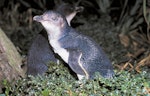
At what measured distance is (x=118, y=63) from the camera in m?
5.20

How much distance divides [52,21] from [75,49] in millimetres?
308

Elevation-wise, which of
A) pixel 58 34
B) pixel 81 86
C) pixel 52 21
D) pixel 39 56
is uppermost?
pixel 52 21

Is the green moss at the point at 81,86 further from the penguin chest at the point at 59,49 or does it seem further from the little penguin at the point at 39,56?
the little penguin at the point at 39,56

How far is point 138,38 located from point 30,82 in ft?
10.0

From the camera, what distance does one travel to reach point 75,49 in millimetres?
3846

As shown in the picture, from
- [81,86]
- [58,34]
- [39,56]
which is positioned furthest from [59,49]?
[39,56]

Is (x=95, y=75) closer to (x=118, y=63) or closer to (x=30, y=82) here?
(x=30, y=82)

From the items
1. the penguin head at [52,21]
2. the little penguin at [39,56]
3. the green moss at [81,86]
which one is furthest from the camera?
the little penguin at [39,56]

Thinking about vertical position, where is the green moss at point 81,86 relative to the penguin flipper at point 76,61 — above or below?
below

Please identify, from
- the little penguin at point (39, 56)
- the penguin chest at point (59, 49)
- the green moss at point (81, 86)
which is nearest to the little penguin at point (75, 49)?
the penguin chest at point (59, 49)

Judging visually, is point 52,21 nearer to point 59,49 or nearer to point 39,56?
point 59,49

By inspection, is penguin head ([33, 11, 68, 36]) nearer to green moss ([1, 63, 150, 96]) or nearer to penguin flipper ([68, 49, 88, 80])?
penguin flipper ([68, 49, 88, 80])

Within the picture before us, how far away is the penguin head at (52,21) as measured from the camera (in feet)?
12.3

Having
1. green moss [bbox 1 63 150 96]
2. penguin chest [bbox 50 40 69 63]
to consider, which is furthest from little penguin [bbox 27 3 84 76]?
penguin chest [bbox 50 40 69 63]
